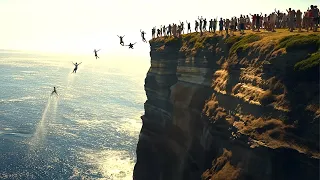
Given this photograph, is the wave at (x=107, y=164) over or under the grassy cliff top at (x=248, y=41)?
under

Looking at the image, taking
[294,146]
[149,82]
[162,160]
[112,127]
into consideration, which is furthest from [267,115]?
[112,127]

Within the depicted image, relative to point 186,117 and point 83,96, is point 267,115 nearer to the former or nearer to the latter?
point 186,117

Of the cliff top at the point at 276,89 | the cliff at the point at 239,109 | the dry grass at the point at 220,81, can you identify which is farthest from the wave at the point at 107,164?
the cliff top at the point at 276,89

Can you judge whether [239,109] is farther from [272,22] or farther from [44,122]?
[44,122]

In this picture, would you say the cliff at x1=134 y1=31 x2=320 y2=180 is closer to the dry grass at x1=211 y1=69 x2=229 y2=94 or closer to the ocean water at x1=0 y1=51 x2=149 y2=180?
the dry grass at x1=211 y1=69 x2=229 y2=94

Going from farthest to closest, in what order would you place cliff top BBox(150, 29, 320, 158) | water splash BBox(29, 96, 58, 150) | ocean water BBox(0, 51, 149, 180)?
water splash BBox(29, 96, 58, 150) < ocean water BBox(0, 51, 149, 180) < cliff top BBox(150, 29, 320, 158)

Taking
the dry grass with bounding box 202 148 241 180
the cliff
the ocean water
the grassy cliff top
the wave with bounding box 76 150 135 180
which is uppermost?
the grassy cliff top

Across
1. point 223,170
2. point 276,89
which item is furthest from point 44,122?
point 276,89

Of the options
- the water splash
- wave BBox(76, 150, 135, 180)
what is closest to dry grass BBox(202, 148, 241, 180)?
wave BBox(76, 150, 135, 180)

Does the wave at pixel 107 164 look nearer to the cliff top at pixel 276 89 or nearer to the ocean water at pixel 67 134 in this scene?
the ocean water at pixel 67 134
